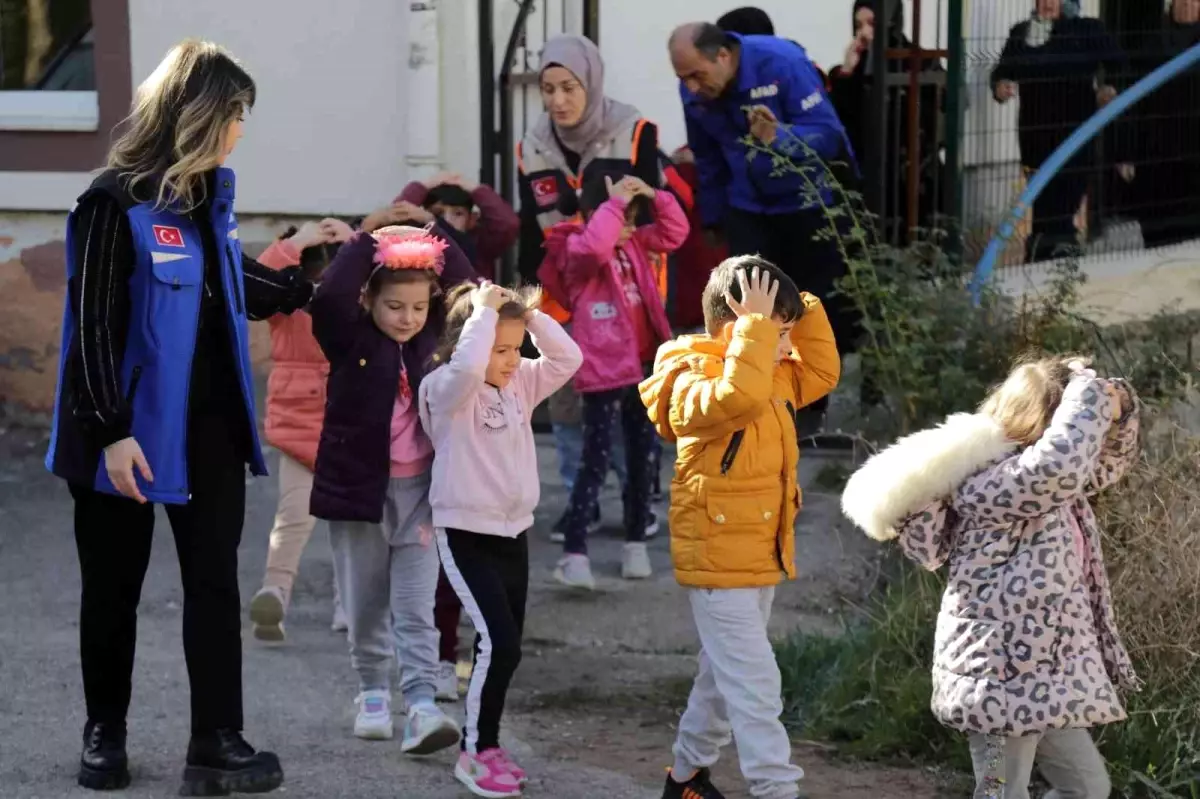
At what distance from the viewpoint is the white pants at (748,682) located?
4.41 meters

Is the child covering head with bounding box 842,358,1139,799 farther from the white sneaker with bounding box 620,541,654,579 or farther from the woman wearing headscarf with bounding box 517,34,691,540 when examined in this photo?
the woman wearing headscarf with bounding box 517,34,691,540

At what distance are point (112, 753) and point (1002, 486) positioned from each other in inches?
89.2

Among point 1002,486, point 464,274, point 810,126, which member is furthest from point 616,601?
point 1002,486

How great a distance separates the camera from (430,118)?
336 inches

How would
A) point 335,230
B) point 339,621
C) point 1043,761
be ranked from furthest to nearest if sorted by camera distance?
point 339,621 < point 335,230 < point 1043,761

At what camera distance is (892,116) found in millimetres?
8180

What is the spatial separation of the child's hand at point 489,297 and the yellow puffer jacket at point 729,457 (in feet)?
1.57

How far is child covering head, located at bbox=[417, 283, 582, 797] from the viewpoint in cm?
475

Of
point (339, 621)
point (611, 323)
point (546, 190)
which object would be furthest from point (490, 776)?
point (546, 190)

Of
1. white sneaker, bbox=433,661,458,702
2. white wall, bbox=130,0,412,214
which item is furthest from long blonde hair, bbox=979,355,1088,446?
white wall, bbox=130,0,412,214

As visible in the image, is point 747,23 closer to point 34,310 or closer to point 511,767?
point 34,310

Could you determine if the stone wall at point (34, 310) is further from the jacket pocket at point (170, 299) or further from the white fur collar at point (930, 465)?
the white fur collar at point (930, 465)

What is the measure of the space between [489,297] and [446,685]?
1275 mm

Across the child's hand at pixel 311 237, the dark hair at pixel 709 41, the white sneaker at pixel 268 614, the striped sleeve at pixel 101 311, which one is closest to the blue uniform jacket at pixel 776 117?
the dark hair at pixel 709 41
